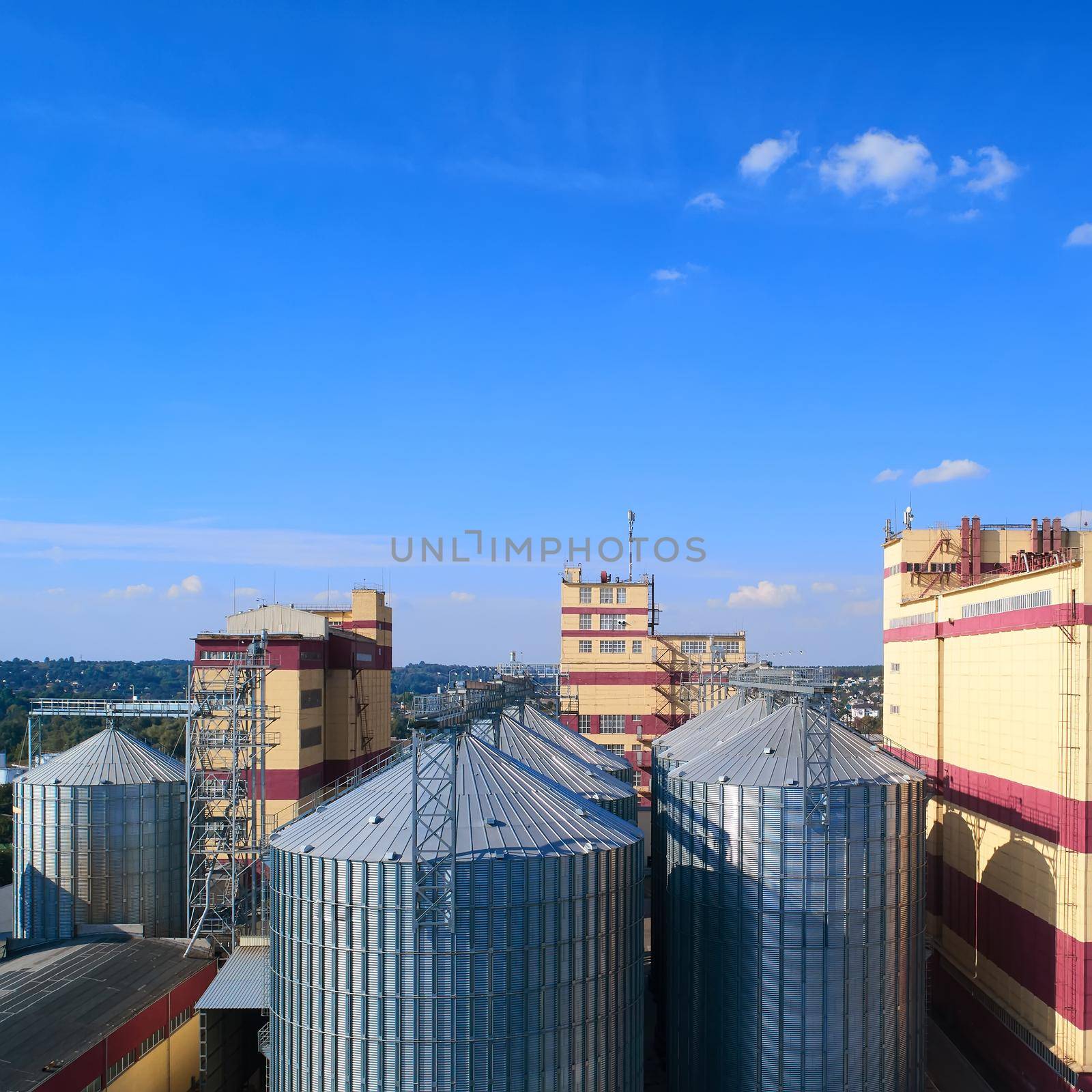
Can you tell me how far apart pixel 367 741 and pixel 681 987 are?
29990 mm

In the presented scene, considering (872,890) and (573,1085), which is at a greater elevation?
(872,890)

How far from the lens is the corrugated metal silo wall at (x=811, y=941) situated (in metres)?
27.2

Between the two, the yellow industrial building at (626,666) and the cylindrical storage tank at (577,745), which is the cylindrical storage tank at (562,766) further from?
the yellow industrial building at (626,666)

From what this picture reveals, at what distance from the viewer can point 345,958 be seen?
22578 millimetres

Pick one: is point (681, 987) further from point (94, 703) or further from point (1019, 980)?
point (94, 703)

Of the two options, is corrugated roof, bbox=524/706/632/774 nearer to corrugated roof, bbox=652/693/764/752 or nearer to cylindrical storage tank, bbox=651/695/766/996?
cylindrical storage tank, bbox=651/695/766/996

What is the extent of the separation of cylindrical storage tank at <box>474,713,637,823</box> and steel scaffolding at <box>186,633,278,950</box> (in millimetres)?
9480

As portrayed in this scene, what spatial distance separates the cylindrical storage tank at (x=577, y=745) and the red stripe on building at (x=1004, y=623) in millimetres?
15724

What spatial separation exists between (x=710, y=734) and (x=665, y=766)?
292 cm

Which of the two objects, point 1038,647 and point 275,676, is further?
point 275,676

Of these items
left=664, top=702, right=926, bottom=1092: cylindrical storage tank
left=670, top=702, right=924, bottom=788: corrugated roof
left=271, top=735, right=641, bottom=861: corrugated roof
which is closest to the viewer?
left=271, top=735, right=641, bottom=861: corrugated roof

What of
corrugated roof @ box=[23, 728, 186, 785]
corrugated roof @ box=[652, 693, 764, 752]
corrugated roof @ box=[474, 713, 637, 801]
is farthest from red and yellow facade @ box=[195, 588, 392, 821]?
corrugated roof @ box=[652, 693, 764, 752]

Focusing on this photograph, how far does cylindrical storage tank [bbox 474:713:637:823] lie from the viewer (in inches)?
1321

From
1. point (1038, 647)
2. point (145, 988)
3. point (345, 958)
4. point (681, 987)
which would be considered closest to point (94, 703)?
point (145, 988)
